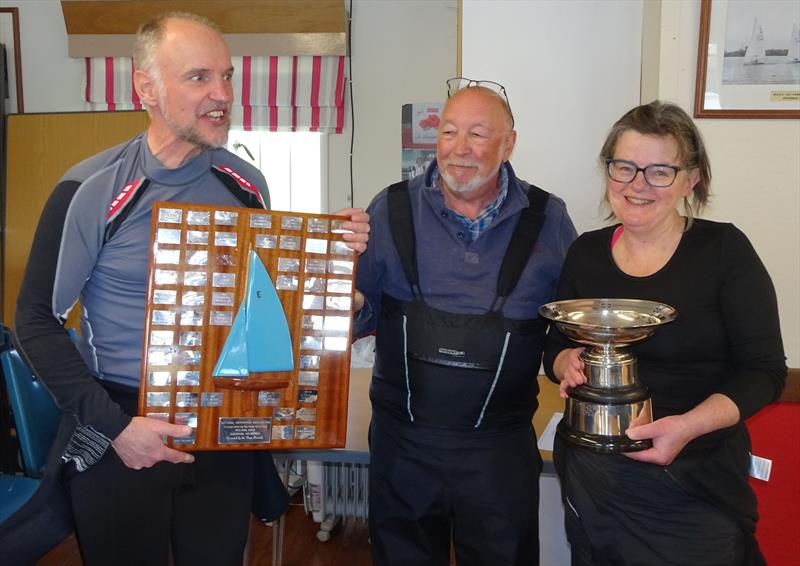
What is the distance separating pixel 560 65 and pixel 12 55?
13.8ft

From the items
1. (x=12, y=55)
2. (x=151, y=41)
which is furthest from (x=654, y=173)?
(x=12, y=55)

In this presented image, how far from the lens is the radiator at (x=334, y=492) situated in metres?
3.59

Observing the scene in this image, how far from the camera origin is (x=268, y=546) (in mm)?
3508

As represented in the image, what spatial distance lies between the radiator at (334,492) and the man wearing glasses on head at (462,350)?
5.59 feet

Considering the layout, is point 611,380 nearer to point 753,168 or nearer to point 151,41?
point 151,41

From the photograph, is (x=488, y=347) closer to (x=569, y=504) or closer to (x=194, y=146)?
(x=569, y=504)

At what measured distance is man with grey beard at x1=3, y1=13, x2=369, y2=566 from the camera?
1.48 meters

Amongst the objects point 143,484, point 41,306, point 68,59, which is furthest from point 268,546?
point 68,59

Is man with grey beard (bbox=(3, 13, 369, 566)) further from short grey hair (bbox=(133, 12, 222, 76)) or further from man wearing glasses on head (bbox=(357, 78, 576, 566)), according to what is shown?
man wearing glasses on head (bbox=(357, 78, 576, 566))

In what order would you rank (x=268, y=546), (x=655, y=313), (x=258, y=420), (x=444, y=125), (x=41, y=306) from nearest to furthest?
1. (x=655, y=313)
2. (x=41, y=306)
3. (x=258, y=420)
4. (x=444, y=125)
5. (x=268, y=546)

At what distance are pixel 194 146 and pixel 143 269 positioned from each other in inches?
12.6

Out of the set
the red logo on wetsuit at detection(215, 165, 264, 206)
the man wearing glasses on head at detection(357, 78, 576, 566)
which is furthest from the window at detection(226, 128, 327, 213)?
the red logo on wetsuit at detection(215, 165, 264, 206)

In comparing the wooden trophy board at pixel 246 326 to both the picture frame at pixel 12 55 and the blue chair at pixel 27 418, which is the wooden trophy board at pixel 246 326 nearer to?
the blue chair at pixel 27 418

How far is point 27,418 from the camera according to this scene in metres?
2.40
